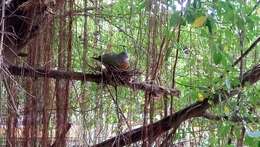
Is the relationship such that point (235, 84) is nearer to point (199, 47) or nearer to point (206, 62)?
point (206, 62)

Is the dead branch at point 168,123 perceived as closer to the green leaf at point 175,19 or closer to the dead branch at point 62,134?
the dead branch at point 62,134

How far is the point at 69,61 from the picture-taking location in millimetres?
1684

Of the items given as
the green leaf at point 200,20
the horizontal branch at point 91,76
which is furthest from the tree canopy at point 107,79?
the green leaf at point 200,20

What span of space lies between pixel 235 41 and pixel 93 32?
1.75ft

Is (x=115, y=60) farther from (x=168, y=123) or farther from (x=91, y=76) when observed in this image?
(x=168, y=123)

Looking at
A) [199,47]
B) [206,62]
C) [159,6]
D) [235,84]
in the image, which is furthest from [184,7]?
→ [199,47]

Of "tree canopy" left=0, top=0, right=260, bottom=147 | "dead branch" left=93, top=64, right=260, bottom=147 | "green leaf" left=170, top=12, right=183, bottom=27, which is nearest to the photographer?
"green leaf" left=170, top=12, right=183, bottom=27

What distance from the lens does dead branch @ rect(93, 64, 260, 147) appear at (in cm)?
176

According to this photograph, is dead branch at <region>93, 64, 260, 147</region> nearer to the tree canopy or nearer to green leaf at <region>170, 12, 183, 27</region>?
the tree canopy

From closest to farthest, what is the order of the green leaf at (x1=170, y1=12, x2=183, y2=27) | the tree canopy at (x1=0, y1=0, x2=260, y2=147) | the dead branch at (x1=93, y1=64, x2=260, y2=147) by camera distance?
1. the green leaf at (x1=170, y1=12, x2=183, y2=27)
2. the tree canopy at (x1=0, y1=0, x2=260, y2=147)
3. the dead branch at (x1=93, y1=64, x2=260, y2=147)

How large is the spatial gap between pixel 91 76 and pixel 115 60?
4.0 inches

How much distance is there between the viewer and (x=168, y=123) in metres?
1.87

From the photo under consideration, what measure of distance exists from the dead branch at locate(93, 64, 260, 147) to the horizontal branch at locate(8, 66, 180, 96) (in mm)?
164

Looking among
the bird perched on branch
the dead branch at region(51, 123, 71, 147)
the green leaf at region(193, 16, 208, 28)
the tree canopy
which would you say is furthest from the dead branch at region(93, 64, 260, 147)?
the green leaf at region(193, 16, 208, 28)
